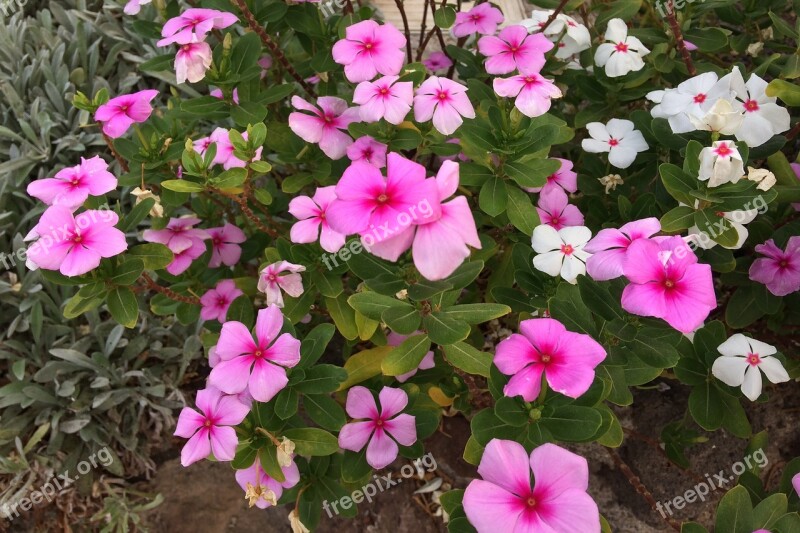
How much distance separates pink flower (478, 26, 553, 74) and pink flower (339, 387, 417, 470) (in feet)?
3.39

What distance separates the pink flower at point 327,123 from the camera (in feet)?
6.05

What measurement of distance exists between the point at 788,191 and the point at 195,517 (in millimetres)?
2343

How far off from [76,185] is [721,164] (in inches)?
64.7

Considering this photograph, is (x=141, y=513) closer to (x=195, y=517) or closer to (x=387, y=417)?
(x=195, y=517)

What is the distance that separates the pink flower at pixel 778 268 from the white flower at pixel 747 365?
31 centimetres

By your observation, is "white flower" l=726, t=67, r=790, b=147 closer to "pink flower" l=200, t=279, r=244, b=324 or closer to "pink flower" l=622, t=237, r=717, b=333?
"pink flower" l=622, t=237, r=717, b=333

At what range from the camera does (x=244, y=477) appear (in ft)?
5.33

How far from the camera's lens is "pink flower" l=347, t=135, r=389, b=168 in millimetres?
1822

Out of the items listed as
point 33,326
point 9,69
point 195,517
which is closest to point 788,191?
point 195,517

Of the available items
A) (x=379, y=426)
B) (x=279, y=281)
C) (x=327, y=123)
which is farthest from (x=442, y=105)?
(x=379, y=426)

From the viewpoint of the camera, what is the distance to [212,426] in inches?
58.5

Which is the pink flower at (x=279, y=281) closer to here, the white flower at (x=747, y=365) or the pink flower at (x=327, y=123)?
the pink flower at (x=327, y=123)

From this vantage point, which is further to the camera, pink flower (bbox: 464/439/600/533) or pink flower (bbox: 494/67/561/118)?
pink flower (bbox: 494/67/561/118)

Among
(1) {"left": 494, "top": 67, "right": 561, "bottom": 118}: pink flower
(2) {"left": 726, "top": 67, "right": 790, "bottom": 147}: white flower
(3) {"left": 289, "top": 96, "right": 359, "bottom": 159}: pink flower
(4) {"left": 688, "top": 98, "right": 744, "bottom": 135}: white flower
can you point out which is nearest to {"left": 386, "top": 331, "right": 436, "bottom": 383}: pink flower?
(3) {"left": 289, "top": 96, "right": 359, "bottom": 159}: pink flower
